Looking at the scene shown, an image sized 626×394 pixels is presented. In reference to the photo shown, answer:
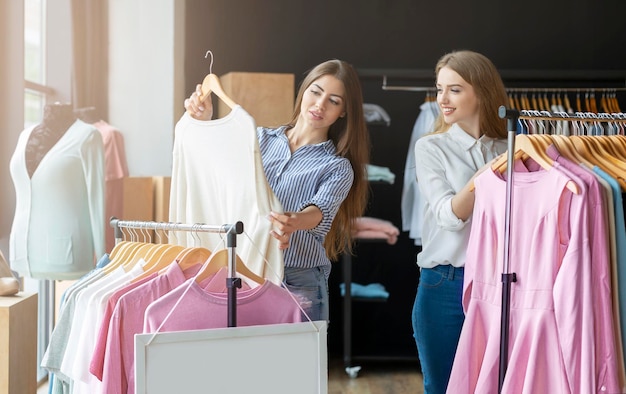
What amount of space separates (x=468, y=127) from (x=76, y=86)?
2.34 m

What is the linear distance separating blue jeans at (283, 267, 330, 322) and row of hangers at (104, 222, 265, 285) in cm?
28

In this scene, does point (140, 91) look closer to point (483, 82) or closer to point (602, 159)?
point (483, 82)

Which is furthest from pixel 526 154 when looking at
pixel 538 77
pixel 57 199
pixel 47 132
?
pixel 538 77

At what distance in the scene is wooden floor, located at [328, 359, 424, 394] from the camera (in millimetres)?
4500

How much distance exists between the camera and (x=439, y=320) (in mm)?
2543

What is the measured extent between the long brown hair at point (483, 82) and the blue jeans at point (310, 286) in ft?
2.36

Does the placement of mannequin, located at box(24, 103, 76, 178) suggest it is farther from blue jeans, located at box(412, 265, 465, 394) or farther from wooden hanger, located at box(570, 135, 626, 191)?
wooden hanger, located at box(570, 135, 626, 191)

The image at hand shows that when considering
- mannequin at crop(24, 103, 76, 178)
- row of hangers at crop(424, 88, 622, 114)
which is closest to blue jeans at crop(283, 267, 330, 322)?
mannequin at crop(24, 103, 76, 178)

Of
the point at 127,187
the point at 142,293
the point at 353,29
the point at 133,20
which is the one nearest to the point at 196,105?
the point at 142,293

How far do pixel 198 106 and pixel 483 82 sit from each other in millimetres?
889

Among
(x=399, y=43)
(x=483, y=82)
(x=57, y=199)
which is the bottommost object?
(x=57, y=199)

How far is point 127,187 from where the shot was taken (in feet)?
13.6

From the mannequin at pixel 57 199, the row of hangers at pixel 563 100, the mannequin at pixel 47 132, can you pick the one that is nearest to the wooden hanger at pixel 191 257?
the mannequin at pixel 57 199

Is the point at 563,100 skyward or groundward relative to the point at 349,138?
skyward
